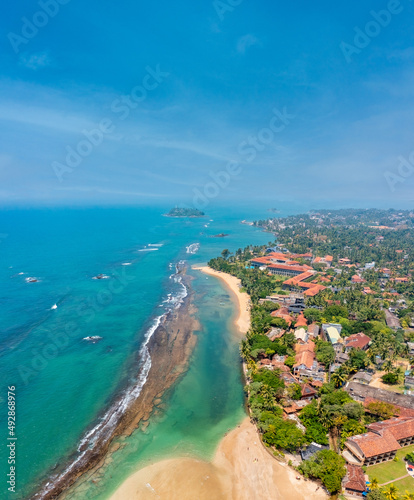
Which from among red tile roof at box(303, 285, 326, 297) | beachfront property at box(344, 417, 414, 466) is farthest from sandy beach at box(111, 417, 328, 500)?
red tile roof at box(303, 285, 326, 297)

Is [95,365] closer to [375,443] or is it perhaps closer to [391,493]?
[375,443]

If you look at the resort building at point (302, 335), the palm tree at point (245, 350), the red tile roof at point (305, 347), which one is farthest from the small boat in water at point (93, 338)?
the resort building at point (302, 335)

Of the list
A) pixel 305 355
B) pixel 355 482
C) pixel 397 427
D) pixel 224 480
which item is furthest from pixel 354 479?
pixel 305 355

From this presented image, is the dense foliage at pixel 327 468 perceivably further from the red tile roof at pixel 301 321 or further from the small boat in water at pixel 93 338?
the small boat in water at pixel 93 338

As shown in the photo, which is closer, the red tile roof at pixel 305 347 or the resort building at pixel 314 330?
the red tile roof at pixel 305 347

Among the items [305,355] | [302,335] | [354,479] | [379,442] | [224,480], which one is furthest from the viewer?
[302,335]

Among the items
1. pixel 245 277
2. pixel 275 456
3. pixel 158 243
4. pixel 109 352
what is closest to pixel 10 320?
pixel 109 352

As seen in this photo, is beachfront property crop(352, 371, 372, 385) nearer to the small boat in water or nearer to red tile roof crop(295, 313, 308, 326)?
red tile roof crop(295, 313, 308, 326)

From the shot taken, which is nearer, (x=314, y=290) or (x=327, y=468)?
(x=327, y=468)
